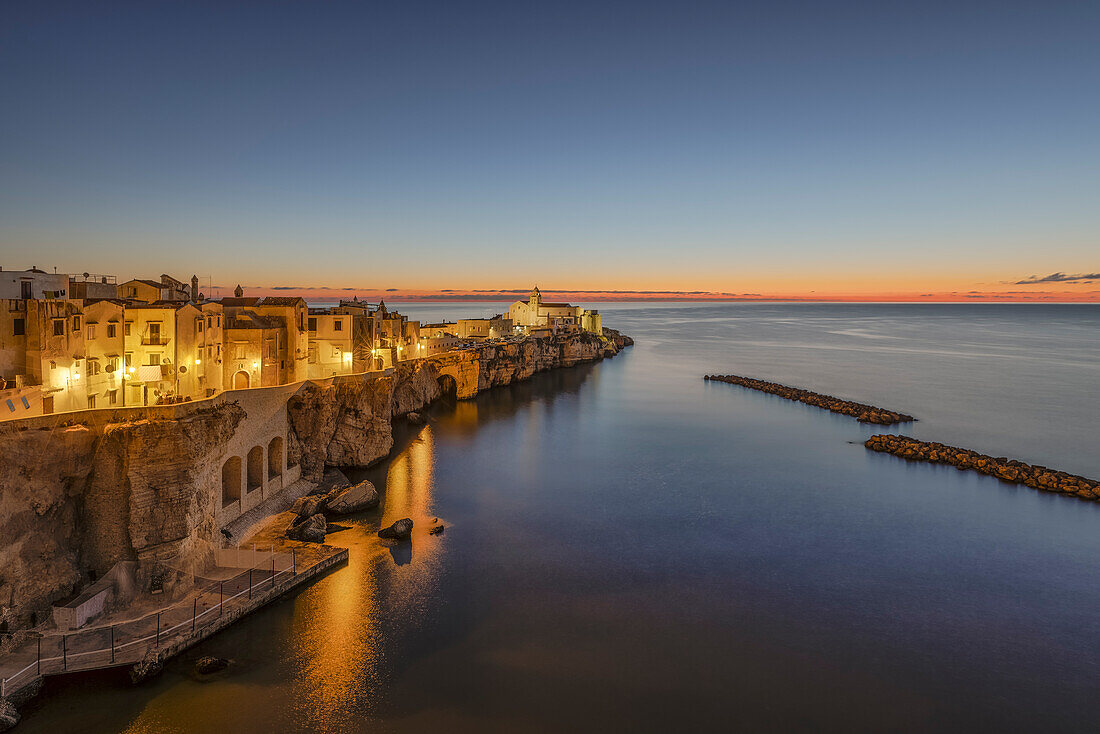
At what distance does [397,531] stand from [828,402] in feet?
128

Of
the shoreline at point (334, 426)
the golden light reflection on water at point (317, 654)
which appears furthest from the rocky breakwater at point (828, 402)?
the golden light reflection on water at point (317, 654)

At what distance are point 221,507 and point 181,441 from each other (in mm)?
3685

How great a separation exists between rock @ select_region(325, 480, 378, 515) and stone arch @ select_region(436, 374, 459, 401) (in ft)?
88.6

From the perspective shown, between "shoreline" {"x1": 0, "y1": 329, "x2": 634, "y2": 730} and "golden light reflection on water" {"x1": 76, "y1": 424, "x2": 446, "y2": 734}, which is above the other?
"shoreline" {"x1": 0, "y1": 329, "x2": 634, "y2": 730}

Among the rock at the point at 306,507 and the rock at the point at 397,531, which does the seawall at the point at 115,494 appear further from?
the rock at the point at 397,531

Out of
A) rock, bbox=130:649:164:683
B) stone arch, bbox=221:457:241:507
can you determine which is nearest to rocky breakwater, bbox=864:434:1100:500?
stone arch, bbox=221:457:241:507

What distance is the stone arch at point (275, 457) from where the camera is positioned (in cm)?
2363

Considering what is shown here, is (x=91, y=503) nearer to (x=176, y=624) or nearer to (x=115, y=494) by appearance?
(x=115, y=494)

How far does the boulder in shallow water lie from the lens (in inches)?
456

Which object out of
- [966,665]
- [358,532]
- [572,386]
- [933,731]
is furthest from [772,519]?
[572,386]

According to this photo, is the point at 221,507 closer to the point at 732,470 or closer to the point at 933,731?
the point at 933,731

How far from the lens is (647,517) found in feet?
82.2

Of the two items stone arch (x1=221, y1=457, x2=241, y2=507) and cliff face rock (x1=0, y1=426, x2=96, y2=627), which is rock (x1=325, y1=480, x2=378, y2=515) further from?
cliff face rock (x1=0, y1=426, x2=96, y2=627)

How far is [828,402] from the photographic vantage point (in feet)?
160
